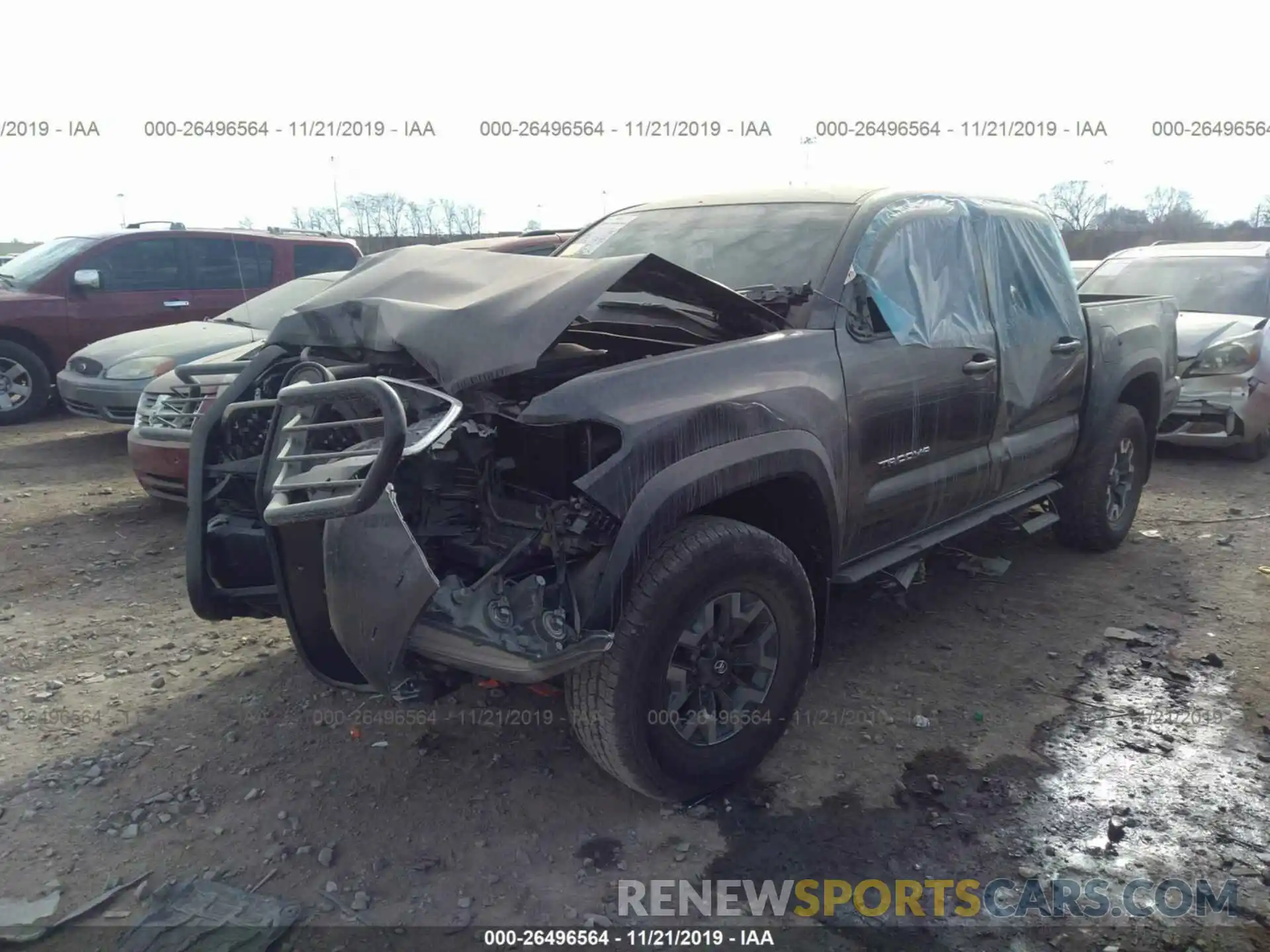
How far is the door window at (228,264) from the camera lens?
963 centimetres

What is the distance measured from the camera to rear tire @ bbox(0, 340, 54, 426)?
9203 mm

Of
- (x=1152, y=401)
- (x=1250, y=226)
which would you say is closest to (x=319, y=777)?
(x=1152, y=401)

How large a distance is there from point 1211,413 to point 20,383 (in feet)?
35.0

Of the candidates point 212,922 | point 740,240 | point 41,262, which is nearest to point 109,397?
point 41,262

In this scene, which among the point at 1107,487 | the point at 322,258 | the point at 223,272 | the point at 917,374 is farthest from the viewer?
the point at 322,258

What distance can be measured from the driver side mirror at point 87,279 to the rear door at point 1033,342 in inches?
328

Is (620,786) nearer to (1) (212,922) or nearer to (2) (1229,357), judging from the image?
(1) (212,922)

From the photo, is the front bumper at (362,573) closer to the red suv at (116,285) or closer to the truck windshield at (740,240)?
the truck windshield at (740,240)

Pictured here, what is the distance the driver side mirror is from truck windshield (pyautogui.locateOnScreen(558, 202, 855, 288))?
684cm

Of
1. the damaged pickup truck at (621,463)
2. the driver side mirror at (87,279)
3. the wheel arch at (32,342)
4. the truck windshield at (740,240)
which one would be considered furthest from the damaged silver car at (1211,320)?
the wheel arch at (32,342)

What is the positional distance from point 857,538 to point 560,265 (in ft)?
4.83

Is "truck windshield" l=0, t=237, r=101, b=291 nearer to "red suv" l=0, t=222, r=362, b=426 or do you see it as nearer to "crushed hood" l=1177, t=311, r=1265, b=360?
"red suv" l=0, t=222, r=362, b=426

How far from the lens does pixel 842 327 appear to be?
3.41 metres

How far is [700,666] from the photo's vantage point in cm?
296
